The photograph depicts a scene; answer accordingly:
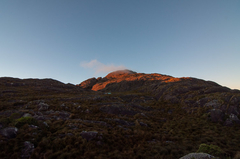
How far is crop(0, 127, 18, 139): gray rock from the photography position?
8.34m

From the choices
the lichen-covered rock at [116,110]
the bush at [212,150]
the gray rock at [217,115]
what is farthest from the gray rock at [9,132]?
the gray rock at [217,115]

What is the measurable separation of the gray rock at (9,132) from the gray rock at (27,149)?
67.9 inches

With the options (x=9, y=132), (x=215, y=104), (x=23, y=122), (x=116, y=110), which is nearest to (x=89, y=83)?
(x=116, y=110)

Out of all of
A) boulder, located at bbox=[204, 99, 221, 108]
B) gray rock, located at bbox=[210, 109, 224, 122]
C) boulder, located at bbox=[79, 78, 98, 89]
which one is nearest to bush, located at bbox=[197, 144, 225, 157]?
gray rock, located at bbox=[210, 109, 224, 122]

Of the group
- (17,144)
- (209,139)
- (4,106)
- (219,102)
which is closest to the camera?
(17,144)

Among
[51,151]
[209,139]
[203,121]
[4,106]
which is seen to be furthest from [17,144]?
[203,121]

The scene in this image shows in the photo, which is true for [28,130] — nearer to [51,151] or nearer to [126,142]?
[51,151]

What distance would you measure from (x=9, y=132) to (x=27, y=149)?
9.55 ft

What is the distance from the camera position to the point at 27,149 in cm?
745

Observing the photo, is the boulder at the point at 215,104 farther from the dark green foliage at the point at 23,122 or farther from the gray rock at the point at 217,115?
the dark green foliage at the point at 23,122

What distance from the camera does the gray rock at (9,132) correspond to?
8.34 m

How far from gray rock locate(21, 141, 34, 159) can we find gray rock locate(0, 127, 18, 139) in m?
1.72

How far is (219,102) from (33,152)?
99.0ft

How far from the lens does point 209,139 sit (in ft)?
40.4
